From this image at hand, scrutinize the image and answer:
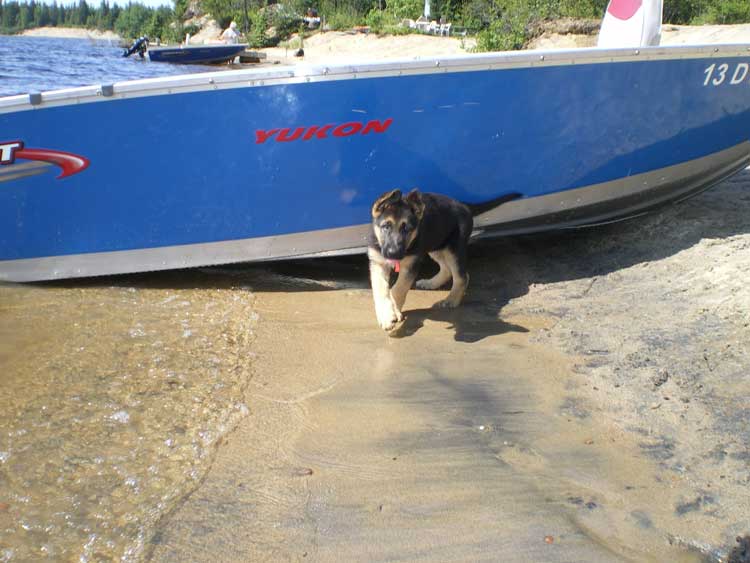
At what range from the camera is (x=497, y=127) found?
5.75 metres

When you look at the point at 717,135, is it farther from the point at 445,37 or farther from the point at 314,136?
the point at 445,37

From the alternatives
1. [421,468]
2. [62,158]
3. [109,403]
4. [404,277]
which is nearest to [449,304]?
[404,277]

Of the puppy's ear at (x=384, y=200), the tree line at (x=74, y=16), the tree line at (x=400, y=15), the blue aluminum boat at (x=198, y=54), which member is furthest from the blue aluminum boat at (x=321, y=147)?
the tree line at (x=74, y=16)

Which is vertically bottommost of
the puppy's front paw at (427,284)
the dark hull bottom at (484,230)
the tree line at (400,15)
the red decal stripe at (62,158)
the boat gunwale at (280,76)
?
the puppy's front paw at (427,284)

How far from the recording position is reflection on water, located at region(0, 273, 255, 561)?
3.02m

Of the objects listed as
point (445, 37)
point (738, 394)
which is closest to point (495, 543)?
point (738, 394)

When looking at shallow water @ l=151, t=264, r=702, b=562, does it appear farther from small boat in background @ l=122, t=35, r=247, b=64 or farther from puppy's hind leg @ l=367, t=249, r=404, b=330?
small boat in background @ l=122, t=35, r=247, b=64

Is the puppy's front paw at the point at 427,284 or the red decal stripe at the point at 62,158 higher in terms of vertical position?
the red decal stripe at the point at 62,158

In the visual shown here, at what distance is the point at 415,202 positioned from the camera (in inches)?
208

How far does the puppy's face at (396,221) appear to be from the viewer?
5.11 meters

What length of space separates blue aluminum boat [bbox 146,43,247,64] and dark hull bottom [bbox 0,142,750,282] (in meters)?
34.4

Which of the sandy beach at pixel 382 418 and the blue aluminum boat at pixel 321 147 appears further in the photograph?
the blue aluminum boat at pixel 321 147

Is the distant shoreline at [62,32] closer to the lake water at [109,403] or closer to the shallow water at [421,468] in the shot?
the lake water at [109,403]

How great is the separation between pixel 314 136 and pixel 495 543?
3.60 m
